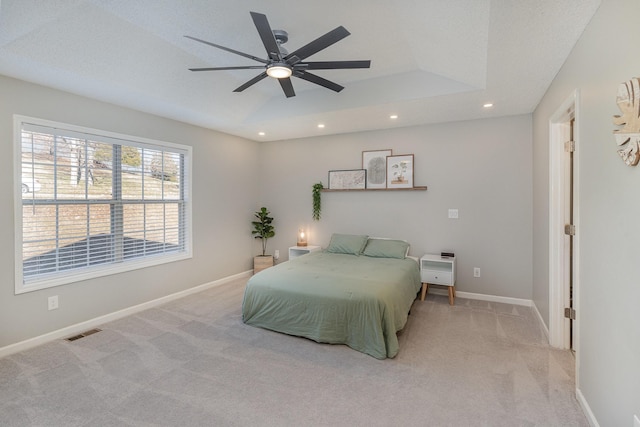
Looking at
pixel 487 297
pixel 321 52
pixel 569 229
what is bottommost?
pixel 487 297

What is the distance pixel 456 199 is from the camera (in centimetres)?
432

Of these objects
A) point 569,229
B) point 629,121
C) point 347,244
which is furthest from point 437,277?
point 629,121

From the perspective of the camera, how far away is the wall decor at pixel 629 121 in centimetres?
130

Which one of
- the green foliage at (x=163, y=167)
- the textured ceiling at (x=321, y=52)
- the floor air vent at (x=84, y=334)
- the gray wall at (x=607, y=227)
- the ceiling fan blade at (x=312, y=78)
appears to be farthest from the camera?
the green foliage at (x=163, y=167)

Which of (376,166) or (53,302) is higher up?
(376,166)

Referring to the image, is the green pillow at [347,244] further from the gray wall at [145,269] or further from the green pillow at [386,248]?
the gray wall at [145,269]

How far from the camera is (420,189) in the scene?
448 centimetres

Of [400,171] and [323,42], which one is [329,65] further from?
[400,171]

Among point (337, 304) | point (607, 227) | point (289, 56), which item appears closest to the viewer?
point (607, 227)

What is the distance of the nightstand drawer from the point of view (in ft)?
13.0

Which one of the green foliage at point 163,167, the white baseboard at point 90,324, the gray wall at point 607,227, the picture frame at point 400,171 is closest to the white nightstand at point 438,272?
the picture frame at point 400,171

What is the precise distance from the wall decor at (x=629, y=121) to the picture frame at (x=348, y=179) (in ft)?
11.6

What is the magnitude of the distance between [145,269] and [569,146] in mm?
4806

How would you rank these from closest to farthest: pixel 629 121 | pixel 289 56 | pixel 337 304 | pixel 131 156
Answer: pixel 629 121, pixel 289 56, pixel 337 304, pixel 131 156
